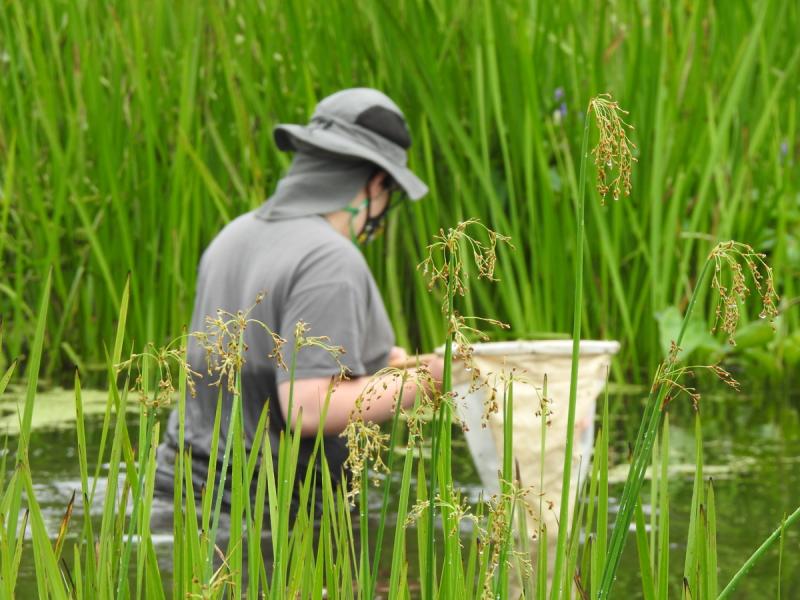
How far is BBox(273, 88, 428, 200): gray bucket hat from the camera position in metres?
3.01

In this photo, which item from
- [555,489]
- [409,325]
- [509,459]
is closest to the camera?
[509,459]

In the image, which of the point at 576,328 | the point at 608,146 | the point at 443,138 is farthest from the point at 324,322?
the point at 443,138

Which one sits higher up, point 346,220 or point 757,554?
point 346,220

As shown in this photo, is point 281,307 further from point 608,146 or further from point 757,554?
point 608,146

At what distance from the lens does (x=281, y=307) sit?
277 centimetres

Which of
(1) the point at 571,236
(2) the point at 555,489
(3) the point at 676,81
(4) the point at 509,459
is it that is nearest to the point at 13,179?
(1) the point at 571,236

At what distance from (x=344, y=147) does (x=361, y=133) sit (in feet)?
0.36

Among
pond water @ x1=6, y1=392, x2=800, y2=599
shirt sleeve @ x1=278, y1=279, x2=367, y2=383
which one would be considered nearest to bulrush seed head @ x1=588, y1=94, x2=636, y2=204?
shirt sleeve @ x1=278, y1=279, x2=367, y2=383

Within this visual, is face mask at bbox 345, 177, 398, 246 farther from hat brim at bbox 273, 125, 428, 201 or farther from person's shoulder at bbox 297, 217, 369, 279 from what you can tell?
person's shoulder at bbox 297, 217, 369, 279

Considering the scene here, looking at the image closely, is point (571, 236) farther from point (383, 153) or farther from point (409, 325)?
point (383, 153)

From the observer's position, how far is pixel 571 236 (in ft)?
15.8

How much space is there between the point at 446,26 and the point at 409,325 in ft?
3.46

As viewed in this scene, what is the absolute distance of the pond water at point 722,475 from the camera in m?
3.21

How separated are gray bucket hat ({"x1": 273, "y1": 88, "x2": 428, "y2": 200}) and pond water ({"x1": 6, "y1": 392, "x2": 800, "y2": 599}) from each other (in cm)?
82
